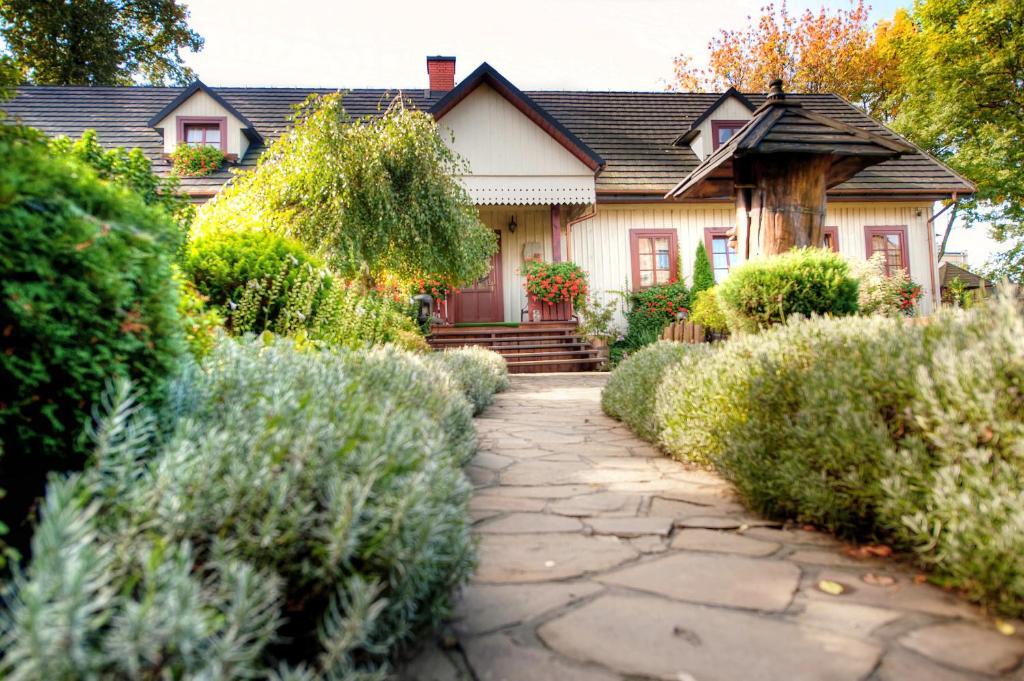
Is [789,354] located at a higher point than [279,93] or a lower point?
lower

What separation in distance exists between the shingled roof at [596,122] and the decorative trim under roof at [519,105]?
49 centimetres

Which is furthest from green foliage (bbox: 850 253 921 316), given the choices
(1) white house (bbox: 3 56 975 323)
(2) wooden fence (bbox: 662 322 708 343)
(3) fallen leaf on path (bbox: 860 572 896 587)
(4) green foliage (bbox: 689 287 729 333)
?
(3) fallen leaf on path (bbox: 860 572 896 587)

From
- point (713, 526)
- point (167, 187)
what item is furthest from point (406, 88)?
point (713, 526)

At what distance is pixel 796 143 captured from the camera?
5.71 meters

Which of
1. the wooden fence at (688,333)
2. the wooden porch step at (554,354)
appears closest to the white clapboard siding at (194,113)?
the wooden porch step at (554,354)

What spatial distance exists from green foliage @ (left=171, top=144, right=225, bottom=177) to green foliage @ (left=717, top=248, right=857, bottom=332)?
42.4 feet

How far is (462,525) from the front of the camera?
160 centimetres

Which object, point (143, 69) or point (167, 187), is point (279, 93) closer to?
point (143, 69)

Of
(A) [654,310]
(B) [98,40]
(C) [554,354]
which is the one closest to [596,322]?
(C) [554,354]

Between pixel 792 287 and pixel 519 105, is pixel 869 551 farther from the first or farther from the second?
pixel 519 105

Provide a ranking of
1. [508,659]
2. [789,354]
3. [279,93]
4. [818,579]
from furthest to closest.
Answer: [279,93]
[789,354]
[818,579]
[508,659]

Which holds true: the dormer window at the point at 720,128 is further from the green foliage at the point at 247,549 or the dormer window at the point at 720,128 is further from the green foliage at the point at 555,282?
the green foliage at the point at 247,549

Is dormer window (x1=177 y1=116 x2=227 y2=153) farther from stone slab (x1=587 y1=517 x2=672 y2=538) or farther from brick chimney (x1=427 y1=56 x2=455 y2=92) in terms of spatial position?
stone slab (x1=587 y1=517 x2=672 y2=538)

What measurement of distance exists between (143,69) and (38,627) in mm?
28500
